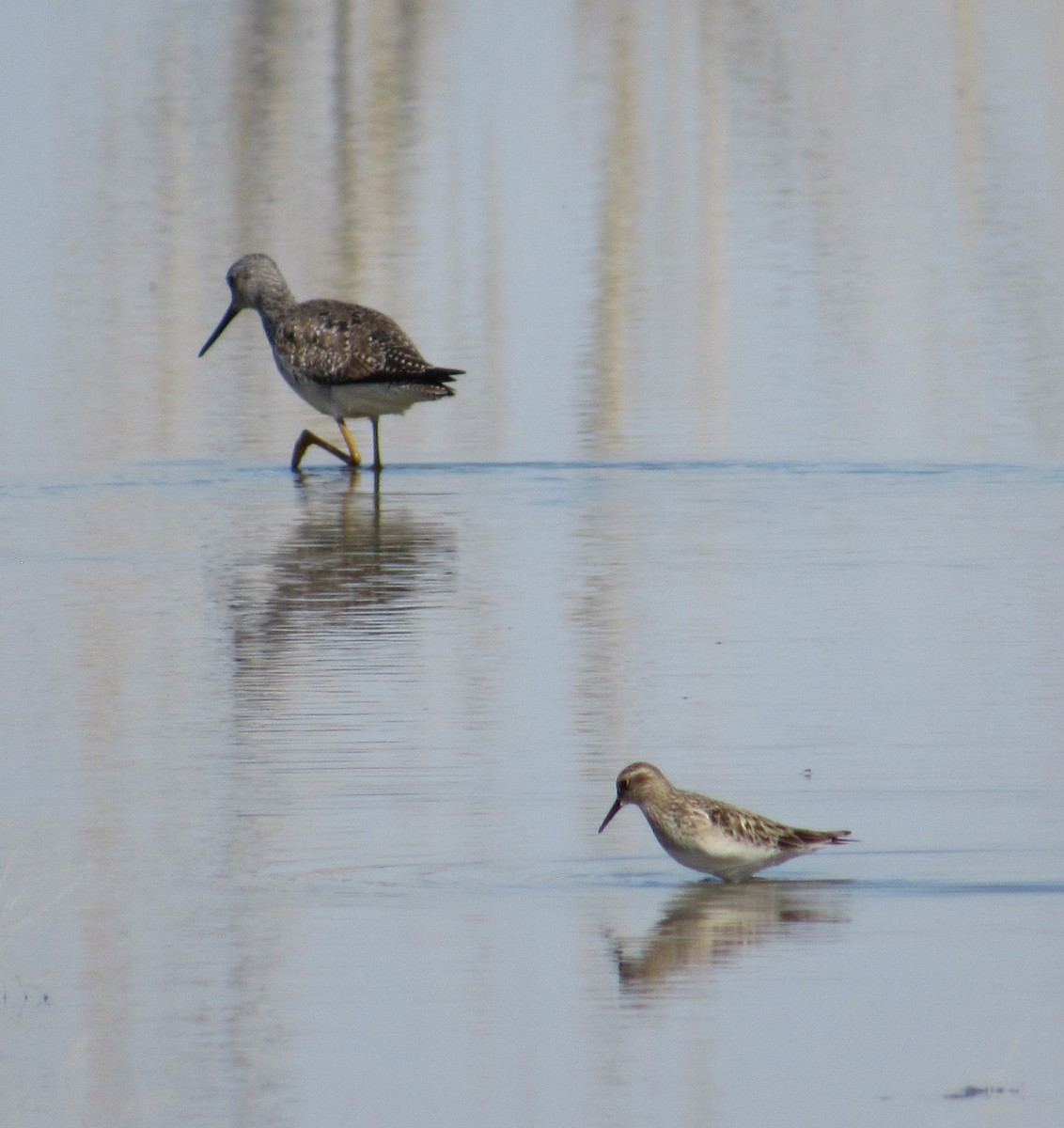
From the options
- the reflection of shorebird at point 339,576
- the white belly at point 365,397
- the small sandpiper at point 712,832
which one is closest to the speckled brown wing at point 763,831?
the small sandpiper at point 712,832

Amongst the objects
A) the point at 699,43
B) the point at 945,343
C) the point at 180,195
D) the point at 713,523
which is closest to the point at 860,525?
the point at 713,523

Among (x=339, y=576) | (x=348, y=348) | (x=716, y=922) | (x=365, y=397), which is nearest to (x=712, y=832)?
(x=716, y=922)

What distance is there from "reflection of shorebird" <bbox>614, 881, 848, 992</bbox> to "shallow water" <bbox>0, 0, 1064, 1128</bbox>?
0.02 meters

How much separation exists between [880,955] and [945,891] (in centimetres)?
58

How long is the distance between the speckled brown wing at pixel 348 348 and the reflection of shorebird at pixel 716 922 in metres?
8.19

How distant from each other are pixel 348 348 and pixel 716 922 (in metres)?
8.95

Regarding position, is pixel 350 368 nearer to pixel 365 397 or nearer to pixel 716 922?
pixel 365 397

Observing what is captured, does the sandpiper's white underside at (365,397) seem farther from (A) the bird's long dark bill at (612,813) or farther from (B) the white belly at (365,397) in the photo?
(A) the bird's long dark bill at (612,813)

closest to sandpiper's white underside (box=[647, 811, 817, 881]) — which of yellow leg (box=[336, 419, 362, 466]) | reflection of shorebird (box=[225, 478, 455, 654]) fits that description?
reflection of shorebird (box=[225, 478, 455, 654])

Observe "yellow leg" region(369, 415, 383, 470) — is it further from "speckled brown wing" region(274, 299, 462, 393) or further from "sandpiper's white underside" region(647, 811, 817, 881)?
→ "sandpiper's white underside" region(647, 811, 817, 881)

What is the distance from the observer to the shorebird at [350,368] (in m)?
15.9

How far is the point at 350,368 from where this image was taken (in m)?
16.0

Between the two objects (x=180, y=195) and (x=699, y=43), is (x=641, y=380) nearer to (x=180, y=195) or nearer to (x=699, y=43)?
(x=180, y=195)

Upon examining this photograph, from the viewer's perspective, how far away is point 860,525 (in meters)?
13.1
